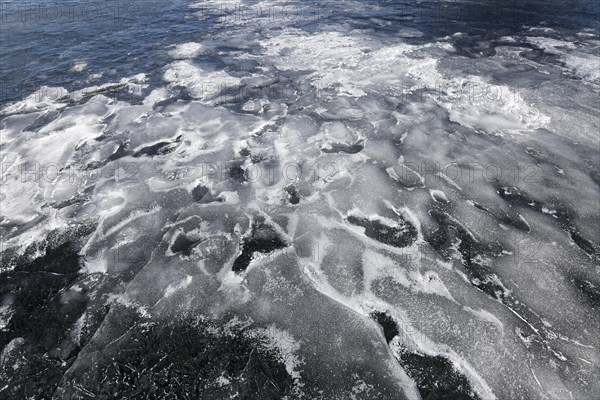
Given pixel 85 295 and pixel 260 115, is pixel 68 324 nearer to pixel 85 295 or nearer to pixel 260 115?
pixel 85 295

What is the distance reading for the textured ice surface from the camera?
14.3 feet

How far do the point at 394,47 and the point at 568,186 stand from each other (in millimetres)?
8814

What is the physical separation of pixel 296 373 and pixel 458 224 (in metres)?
4.00

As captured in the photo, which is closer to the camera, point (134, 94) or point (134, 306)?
point (134, 306)

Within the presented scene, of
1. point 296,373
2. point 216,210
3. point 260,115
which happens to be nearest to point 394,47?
point 260,115

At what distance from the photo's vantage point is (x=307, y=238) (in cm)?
599

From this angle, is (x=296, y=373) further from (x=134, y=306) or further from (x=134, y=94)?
(x=134, y=94)

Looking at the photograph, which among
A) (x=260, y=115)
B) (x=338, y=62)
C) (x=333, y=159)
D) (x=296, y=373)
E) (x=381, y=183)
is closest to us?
(x=296, y=373)

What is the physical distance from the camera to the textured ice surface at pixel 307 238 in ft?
14.3

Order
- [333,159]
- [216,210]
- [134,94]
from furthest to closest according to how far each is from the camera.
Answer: [134,94] → [333,159] → [216,210]

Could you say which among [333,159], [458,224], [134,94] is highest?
[134,94]

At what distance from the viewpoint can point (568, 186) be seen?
267 inches

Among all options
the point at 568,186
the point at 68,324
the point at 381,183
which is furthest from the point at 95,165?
the point at 568,186

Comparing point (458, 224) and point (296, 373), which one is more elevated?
point (458, 224)
